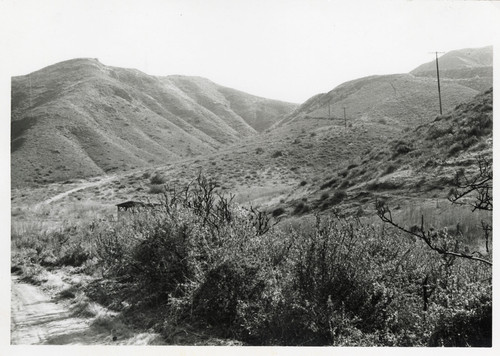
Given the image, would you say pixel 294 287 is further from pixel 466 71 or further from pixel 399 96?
pixel 466 71

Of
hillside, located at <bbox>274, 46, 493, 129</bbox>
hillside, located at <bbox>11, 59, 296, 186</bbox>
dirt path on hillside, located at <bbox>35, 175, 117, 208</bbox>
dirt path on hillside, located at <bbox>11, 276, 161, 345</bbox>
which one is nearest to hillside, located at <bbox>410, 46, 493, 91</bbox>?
hillside, located at <bbox>274, 46, 493, 129</bbox>

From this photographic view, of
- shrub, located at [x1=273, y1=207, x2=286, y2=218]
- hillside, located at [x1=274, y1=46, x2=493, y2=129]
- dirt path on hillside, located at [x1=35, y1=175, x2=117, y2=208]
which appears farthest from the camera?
hillside, located at [x1=274, y1=46, x2=493, y2=129]

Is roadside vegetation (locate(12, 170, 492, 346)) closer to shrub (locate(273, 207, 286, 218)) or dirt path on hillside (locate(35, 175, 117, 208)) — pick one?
shrub (locate(273, 207, 286, 218))

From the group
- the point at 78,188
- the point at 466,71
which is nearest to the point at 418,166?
the point at 78,188

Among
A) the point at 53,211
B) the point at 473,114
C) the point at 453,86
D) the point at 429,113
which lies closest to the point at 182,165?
the point at 53,211

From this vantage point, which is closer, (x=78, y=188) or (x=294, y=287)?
(x=294, y=287)

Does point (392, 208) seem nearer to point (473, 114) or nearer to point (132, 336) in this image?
point (473, 114)
